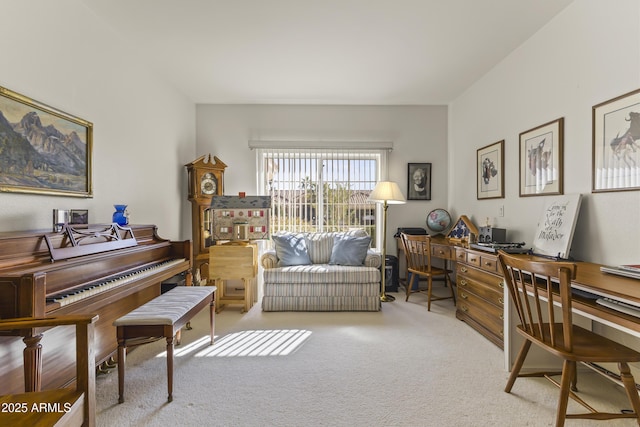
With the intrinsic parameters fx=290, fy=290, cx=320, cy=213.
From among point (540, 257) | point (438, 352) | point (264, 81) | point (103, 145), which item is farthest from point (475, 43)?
point (103, 145)

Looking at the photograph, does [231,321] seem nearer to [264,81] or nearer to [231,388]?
[231,388]

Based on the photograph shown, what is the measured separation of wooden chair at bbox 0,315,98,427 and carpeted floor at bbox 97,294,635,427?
1.85 feet

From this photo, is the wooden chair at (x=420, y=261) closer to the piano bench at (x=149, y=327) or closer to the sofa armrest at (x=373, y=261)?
the sofa armrest at (x=373, y=261)

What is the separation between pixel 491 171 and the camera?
3.33 meters

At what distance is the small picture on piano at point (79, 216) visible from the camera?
2.05m

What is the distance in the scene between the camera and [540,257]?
230 cm

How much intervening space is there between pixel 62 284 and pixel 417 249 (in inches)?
127

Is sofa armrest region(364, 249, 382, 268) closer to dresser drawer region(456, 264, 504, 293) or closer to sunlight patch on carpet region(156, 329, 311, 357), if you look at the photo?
dresser drawer region(456, 264, 504, 293)

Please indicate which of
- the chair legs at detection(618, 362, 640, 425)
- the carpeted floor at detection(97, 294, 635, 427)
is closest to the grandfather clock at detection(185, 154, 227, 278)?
the carpeted floor at detection(97, 294, 635, 427)

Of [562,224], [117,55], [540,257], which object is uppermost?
[117,55]

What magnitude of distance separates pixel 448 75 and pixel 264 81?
2208 mm

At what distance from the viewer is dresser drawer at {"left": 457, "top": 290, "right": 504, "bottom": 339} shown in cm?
244

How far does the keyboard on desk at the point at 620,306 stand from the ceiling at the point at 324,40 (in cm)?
219

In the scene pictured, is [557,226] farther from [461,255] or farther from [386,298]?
[386,298]
